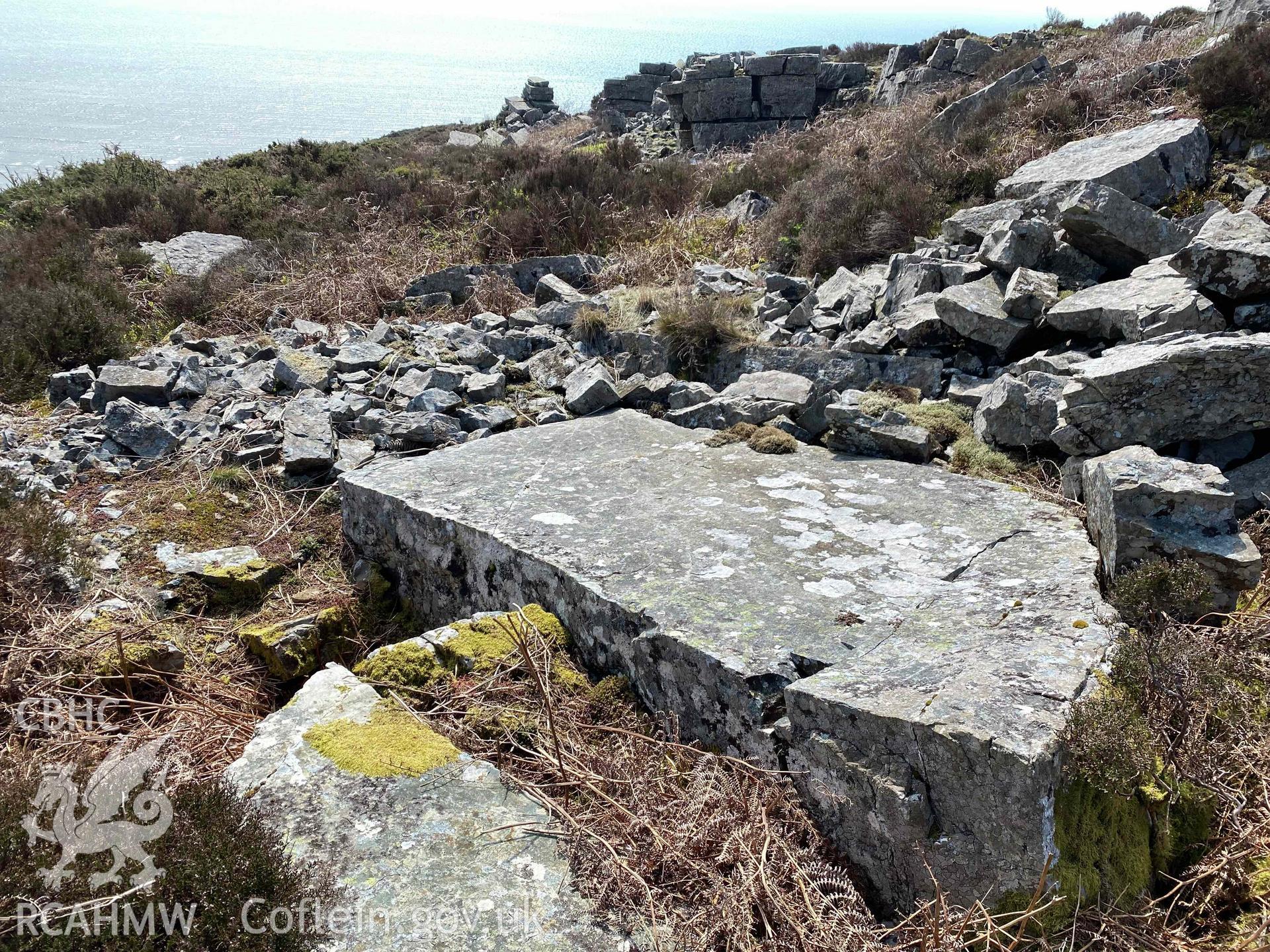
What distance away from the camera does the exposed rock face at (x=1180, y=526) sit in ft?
9.96

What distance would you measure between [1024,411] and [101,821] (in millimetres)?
4380

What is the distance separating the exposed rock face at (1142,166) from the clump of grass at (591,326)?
3.99 meters

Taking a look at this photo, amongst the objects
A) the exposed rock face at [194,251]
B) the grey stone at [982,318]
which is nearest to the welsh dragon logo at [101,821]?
the grey stone at [982,318]

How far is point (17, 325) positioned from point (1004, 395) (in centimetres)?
861

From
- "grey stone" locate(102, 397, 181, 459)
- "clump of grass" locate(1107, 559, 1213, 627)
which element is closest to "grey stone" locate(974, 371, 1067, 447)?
"clump of grass" locate(1107, 559, 1213, 627)

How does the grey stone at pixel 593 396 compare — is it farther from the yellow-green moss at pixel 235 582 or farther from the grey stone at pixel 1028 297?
the grey stone at pixel 1028 297

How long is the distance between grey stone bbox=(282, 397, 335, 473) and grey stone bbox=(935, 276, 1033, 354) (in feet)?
14.1

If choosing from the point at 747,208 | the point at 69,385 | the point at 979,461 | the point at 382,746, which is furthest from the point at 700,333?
the point at 69,385

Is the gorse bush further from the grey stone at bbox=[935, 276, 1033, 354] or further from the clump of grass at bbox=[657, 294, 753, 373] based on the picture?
the clump of grass at bbox=[657, 294, 753, 373]

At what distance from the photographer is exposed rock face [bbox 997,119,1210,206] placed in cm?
670

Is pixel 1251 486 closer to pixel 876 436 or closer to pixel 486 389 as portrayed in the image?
pixel 876 436

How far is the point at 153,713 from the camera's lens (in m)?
3.68

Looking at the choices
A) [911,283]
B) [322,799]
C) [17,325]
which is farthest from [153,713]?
[17,325]

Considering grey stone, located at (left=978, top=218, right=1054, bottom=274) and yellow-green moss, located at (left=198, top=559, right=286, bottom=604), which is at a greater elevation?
grey stone, located at (left=978, top=218, right=1054, bottom=274)
